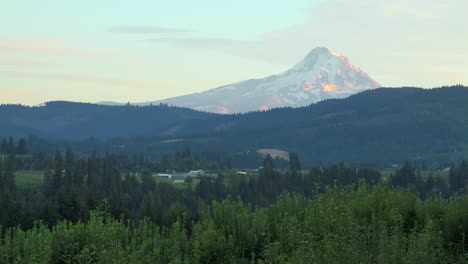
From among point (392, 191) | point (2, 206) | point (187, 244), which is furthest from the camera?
point (2, 206)

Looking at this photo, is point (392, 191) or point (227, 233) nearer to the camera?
point (227, 233)

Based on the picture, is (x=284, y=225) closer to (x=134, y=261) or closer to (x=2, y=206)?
(x=134, y=261)

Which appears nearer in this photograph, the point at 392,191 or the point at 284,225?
the point at 284,225

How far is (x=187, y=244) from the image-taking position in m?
31.0

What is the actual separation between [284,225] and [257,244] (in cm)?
165

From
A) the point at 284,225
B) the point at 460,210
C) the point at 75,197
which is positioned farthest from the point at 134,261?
the point at 75,197

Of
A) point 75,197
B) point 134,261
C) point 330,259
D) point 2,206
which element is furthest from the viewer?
point 2,206

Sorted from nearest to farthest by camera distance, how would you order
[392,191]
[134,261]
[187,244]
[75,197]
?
1. [134,261]
2. [187,244]
3. [392,191]
4. [75,197]

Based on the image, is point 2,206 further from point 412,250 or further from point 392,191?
point 412,250

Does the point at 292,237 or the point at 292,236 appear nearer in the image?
the point at 292,236

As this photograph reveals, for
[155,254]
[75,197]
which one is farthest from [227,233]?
[75,197]

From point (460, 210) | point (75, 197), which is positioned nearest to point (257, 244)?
point (460, 210)

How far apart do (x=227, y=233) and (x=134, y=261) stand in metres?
8.71

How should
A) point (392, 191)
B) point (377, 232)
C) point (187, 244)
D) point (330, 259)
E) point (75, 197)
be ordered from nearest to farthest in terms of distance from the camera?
point (330, 259), point (377, 232), point (187, 244), point (392, 191), point (75, 197)
